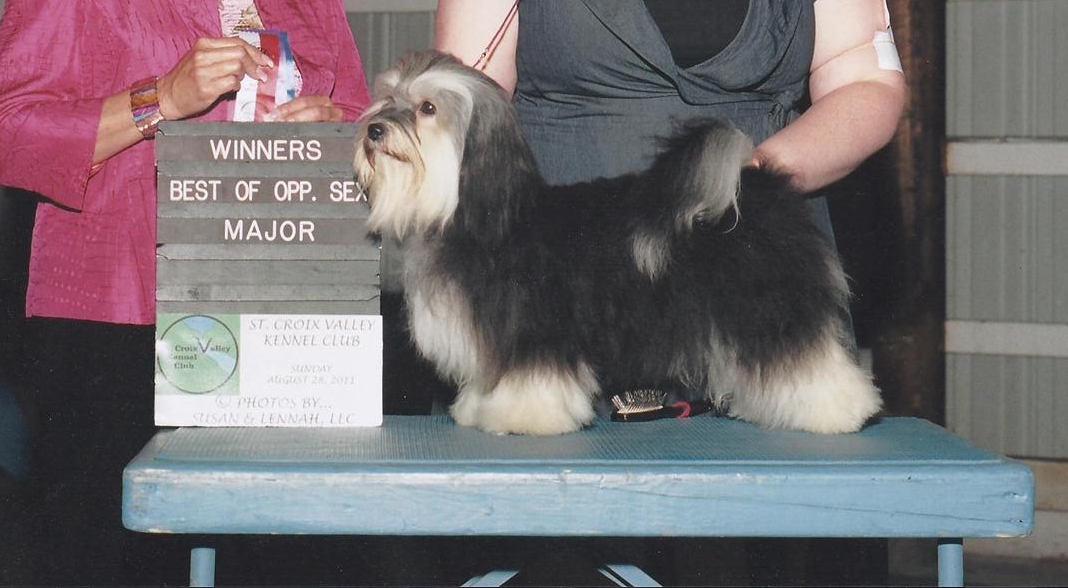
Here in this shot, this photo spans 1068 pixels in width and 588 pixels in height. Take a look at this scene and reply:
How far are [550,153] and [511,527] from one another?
0.75 m

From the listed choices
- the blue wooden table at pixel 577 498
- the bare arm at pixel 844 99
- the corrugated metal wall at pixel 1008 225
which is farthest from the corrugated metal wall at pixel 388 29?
the blue wooden table at pixel 577 498

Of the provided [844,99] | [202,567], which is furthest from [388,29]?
[202,567]

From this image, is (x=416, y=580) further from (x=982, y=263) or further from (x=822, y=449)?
(x=982, y=263)

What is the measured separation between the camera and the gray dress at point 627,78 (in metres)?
1.96

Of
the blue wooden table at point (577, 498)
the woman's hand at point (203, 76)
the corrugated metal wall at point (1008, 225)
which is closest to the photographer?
the blue wooden table at point (577, 498)

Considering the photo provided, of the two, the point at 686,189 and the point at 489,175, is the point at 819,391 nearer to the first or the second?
the point at 686,189

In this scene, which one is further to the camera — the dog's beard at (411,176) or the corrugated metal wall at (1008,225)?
the corrugated metal wall at (1008,225)

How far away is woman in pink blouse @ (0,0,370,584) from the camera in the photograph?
1.87 m

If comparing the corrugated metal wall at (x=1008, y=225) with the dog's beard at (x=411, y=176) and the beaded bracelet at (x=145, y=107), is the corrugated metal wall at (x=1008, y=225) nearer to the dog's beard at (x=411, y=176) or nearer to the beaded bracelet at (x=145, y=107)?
the dog's beard at (x=411, y=176)

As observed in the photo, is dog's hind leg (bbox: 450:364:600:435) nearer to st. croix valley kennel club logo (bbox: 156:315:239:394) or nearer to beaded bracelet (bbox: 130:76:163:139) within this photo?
st. croix valley kennel club logo (bbox: 156:315:239:394)

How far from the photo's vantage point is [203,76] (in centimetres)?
183

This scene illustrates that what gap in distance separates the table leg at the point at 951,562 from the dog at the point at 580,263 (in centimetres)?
28

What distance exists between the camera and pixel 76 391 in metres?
1.97

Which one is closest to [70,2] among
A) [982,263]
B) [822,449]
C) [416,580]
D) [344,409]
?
[344,409]
